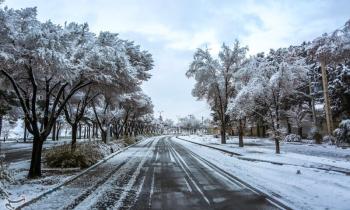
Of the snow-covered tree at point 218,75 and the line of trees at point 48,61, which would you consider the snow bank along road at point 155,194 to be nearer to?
the line of trees at point 48,61

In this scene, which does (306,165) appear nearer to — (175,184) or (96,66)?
(175,184)

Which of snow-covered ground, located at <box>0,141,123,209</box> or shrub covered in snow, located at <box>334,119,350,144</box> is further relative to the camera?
shrub covered in snow, located at <box>334,119,350,144</box>

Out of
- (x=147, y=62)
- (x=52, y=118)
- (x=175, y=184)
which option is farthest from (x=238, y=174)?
(x=147, y=62)

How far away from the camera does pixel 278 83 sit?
89.9ft

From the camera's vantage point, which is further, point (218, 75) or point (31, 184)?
point (218, 75)

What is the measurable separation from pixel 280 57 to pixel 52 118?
20.0m

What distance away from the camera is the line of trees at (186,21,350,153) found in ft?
49.5

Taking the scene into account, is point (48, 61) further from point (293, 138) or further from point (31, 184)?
point (293, 138)

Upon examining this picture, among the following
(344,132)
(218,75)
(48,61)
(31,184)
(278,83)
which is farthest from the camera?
(218,75)

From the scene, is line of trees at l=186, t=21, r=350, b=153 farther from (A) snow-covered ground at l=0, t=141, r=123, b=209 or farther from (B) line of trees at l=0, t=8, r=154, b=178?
(A) snow-covered ground at l=0, t=141, r=123, b=209

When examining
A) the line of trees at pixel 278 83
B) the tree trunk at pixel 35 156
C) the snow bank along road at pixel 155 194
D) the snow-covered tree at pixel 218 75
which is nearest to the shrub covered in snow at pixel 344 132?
the line of trees at pixel 278 83

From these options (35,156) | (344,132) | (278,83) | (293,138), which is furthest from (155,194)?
(293,138)

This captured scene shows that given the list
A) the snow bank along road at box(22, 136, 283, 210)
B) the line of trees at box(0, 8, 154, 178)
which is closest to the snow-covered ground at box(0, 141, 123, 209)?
the snow bank along road at box(22, 136, 283, 210)

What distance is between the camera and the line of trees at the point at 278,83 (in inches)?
594
